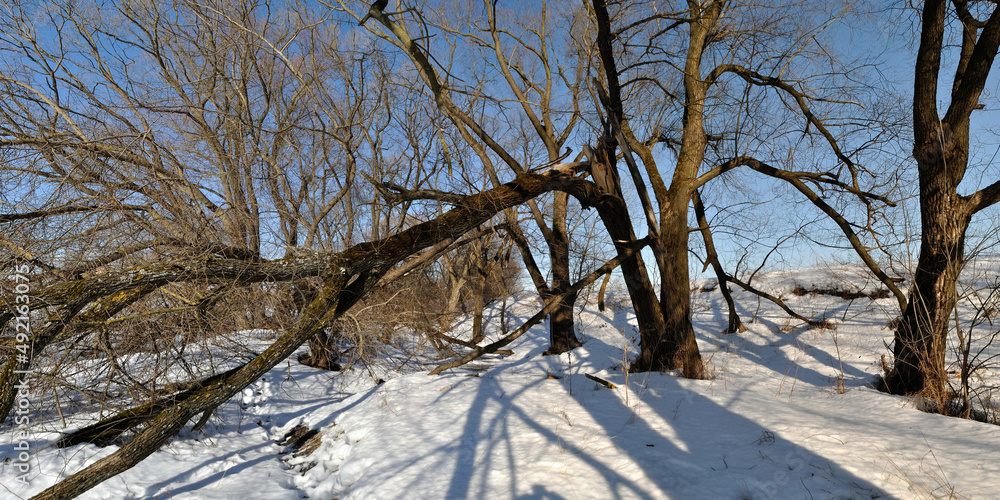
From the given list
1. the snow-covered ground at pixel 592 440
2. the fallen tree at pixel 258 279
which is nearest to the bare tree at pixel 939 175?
the snow-covered ground at pixel 592 440

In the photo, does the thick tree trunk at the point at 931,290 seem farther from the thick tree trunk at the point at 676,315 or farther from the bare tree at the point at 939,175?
the thick tree trunk at the point at 676,315

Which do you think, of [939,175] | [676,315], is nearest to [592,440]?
[676,315]

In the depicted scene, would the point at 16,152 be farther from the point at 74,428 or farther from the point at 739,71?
the point at 739,71

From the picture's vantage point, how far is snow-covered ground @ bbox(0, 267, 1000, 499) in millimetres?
2838

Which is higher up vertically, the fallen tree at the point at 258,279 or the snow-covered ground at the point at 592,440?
the fallen tree at the point at 258,279

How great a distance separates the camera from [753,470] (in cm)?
293

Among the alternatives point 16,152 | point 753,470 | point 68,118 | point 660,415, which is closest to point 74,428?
point 16,152

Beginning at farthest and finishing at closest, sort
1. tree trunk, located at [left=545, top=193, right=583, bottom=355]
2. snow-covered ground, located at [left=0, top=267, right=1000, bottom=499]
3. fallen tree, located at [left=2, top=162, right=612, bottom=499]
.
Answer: tree trunk, located at [left=545, top=193, right=583, bottom=355] → fallen tree, located at [left=2, top=162, right=612, bottom=499] → snow-covered ground, located at [left=0, top=267, right=1000, bottom=499]

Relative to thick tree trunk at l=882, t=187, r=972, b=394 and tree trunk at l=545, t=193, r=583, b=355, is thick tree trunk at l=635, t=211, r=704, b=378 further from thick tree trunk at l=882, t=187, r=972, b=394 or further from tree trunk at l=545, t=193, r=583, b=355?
tree trunk at l=545, t=193, r=583, b=355

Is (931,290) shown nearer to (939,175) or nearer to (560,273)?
(939,175)

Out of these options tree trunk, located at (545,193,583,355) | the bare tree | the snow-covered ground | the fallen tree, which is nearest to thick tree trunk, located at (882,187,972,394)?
the bare tree

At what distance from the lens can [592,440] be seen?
378 cm

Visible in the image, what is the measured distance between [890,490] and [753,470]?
2.23 ft

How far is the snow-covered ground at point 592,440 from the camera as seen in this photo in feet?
9.31
